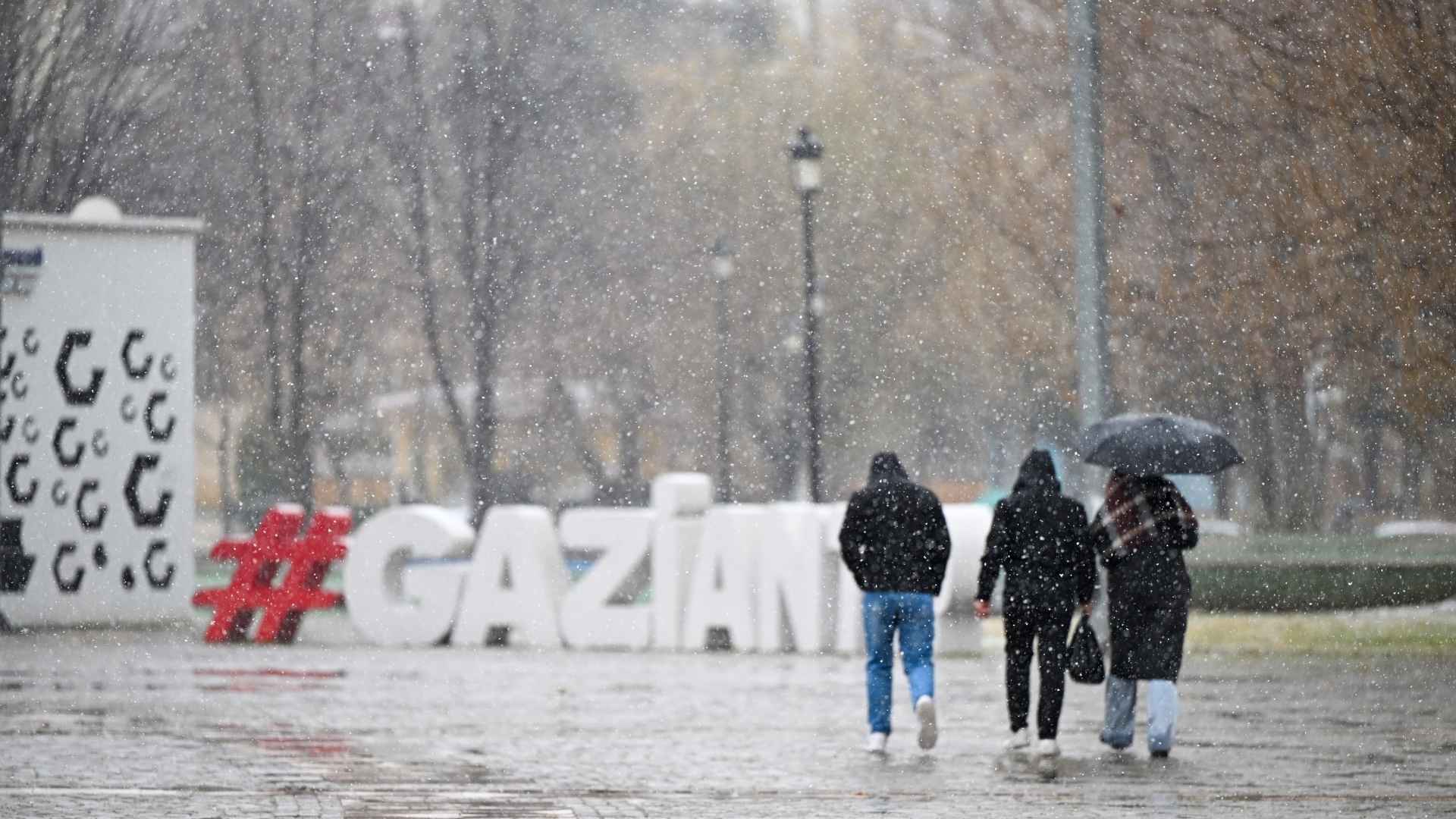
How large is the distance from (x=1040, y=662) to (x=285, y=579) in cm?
1363

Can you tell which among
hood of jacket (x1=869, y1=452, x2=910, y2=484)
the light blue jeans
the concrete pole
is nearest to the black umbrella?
hood of jacket (x1=869, y1=452, x2=910, y2=484)

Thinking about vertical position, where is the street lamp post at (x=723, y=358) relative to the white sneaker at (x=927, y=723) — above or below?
above

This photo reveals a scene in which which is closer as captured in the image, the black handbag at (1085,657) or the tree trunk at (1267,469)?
the black handbag at (1085,657)

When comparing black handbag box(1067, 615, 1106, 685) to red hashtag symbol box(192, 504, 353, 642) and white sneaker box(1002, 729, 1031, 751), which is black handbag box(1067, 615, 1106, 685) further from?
red hashtag symbol box(192, 504, 353, 642)

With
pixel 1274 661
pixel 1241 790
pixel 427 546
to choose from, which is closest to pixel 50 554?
pixel 427 546

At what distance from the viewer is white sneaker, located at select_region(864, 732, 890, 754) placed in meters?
14.3

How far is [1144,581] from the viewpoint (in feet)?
46.5

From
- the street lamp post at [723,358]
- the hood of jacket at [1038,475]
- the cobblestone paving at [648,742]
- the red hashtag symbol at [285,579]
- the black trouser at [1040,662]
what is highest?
the street lamp post at [723,358]

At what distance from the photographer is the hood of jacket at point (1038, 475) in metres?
14.3

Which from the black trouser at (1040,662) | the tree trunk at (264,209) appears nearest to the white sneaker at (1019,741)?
the black trouser at (1040,662)

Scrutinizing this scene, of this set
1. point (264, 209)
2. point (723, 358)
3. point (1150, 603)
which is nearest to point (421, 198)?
point (264, 209)

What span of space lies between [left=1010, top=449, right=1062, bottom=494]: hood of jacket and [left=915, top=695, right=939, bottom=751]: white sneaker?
4.28ft

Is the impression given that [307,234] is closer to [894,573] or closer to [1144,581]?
[894,573]

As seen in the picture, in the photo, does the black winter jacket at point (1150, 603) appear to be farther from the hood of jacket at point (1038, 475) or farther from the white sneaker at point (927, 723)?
the white sneaker at point (927, 723)
